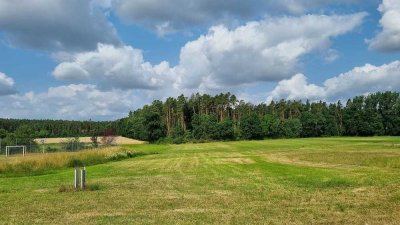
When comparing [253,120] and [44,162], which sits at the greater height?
[253,120]

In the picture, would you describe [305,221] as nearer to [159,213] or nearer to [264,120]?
[159,213]

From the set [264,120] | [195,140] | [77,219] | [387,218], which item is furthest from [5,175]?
[264,120]

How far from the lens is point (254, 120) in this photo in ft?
522

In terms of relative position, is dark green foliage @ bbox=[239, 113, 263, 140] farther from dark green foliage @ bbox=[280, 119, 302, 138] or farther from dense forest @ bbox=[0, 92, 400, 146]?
dark green foliage @ bbox=[280, 119, 302, 138]

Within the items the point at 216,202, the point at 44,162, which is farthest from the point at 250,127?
the point at 216,202

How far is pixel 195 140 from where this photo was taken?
152 metres

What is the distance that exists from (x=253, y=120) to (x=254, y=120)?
14.4 inches

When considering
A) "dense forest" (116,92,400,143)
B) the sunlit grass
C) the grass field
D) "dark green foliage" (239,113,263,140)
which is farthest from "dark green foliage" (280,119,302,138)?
the grass field

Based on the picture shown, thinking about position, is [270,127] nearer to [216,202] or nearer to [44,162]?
[44,162]

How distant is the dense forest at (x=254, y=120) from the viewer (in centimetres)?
15825

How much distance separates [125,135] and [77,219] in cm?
18012

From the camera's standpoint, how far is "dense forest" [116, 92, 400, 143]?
158 meters

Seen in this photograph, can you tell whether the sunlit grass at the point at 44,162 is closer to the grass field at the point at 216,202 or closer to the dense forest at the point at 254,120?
the grass field at the point at 216,202

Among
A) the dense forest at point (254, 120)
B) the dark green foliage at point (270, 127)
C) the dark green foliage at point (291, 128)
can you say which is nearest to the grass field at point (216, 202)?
the dense forest at point (254, 120)
